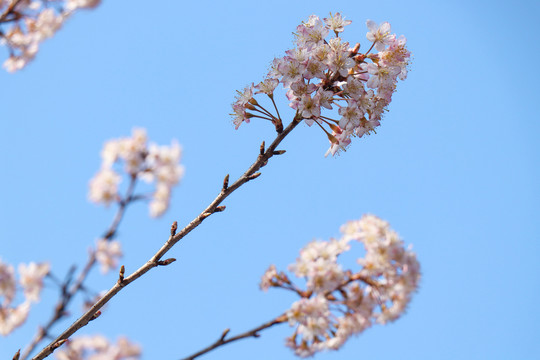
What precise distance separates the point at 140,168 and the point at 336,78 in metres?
4.89

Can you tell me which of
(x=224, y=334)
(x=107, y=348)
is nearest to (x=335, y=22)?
(x=224, y=334)

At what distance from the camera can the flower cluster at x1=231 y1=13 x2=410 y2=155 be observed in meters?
2.55

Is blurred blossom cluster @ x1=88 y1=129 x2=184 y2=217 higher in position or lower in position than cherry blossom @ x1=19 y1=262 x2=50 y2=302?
higher

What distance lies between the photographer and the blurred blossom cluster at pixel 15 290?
25.9 feet

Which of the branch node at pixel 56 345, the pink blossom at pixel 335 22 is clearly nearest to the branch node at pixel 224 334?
the branch node at pixel 56 345

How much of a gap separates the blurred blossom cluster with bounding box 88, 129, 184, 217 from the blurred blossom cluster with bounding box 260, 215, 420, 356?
426cm

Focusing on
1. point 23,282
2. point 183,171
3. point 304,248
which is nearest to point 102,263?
point 23,282

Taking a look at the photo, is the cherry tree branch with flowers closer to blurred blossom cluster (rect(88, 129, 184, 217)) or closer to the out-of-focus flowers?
blurred blossom cluster (rect(88, 129, 184, 217))

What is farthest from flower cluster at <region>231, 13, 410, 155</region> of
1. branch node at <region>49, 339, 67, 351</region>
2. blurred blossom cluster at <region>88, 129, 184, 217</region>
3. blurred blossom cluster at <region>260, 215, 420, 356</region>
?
blurred blossom cluster at <region>88, 129, 184, 217</region>

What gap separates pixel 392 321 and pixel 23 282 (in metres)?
8.44

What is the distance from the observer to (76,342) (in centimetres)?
695

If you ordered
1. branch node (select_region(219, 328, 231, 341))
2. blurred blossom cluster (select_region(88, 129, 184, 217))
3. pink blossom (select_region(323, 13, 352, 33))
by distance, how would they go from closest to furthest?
branch node (select_region(219, 328, 231, 341)) < pink blossom (select_region(323, 13, 352, 33)) < blurred blossom cluster (select_region(88, 129, 184, 217))

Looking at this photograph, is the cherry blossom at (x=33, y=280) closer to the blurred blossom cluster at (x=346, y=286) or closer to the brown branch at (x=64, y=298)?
the brown branch at (x=64, y=298)

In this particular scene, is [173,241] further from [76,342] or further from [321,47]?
[76,342]
